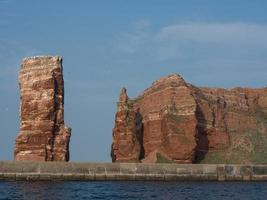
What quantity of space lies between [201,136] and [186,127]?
5.09 meters

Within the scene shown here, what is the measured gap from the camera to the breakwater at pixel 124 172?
56281 mm

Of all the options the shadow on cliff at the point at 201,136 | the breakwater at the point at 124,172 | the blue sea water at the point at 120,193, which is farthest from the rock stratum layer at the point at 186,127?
the blue sea water at the point at 120,193

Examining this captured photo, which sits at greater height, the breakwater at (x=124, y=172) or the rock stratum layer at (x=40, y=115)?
the rock stratum layer at (x=40, y=115)

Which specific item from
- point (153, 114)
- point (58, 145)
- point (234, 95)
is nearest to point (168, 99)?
point (153, 114)

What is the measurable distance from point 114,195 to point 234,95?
5192 cm

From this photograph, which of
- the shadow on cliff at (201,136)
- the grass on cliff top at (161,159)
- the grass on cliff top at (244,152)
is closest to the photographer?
the grass on cliff top at (161,159)

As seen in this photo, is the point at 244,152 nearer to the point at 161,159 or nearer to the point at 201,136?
the point at 201,136

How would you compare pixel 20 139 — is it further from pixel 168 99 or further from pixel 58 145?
pixel 168 99

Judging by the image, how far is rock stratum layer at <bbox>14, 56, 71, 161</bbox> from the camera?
62.7 meters

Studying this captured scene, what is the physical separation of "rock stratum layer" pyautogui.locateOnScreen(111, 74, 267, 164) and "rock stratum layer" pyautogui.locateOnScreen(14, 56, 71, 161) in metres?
12.5

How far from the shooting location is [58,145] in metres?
63.5

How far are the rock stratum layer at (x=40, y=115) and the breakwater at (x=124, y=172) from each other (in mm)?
5122

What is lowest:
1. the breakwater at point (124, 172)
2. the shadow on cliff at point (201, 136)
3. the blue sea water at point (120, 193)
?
the blue sea water at point (120, 193)

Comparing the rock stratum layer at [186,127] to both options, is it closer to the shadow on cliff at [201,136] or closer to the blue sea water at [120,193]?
the shadow on cliff at [201,136]
